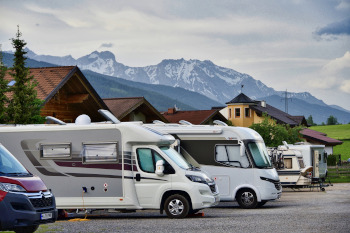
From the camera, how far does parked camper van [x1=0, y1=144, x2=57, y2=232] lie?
1266 cm

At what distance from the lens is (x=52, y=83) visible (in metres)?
34.8

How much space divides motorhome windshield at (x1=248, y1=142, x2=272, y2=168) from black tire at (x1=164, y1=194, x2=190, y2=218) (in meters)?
4.92

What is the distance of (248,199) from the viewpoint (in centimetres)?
2316

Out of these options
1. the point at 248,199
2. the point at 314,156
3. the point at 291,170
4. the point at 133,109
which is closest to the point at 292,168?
the point at 291,170

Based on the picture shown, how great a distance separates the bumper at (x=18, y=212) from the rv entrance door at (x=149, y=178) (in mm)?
6177

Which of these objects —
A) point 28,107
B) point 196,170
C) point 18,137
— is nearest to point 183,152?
point 196,170

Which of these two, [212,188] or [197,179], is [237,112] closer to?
[212,188]

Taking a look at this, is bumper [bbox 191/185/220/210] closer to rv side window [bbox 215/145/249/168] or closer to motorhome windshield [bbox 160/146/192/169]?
motorhome windshield [bbox 160/146/192/169]

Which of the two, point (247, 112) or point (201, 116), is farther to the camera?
point (247, 112)

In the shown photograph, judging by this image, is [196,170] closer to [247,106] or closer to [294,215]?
[294,215]

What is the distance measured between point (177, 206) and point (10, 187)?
22.9 ft

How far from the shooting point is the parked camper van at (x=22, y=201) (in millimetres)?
12656

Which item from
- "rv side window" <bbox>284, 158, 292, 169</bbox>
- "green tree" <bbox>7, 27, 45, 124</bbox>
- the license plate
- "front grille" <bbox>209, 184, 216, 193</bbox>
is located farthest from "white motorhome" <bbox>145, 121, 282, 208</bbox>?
"rv side window" <bbox>284, 158, 292, 169</bbox>

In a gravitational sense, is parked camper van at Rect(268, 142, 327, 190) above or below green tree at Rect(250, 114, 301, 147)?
below
